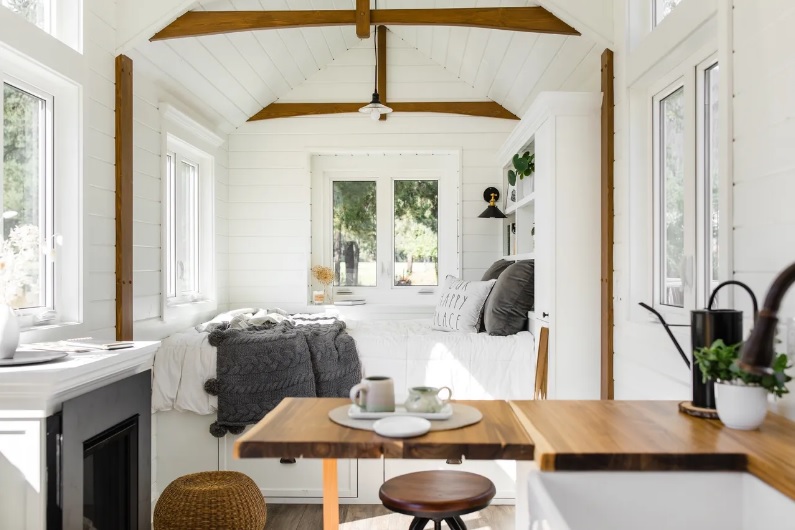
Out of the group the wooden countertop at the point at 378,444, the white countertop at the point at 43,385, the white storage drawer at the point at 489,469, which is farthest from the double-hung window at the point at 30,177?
the white storage drawer at the point at 489,469

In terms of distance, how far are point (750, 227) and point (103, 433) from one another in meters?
2.10

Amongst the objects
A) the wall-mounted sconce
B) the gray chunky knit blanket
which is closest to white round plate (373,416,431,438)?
the gray chunky knit blanket

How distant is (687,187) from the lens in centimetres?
250

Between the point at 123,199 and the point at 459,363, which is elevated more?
the point at 123,199

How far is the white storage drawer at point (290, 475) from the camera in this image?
3676 mm

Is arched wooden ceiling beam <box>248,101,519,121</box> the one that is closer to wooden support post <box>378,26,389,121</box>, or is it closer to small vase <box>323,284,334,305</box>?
wooden support post <box>378,26,389,121</box>

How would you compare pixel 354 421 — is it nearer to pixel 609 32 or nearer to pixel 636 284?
pixel 636 284

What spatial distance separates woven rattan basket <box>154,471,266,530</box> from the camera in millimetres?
2945

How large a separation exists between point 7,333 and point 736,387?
82.0 inches

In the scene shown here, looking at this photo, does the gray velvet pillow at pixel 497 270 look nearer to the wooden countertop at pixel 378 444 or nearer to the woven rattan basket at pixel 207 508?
the woven rattan basket at pixel 207 508

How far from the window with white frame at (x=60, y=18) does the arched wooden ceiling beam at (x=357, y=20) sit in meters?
0.48

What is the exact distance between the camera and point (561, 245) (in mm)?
3260

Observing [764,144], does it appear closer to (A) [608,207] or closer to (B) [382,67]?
(A) [608,207]

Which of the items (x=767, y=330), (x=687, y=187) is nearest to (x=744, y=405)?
(x=767, y=330)
